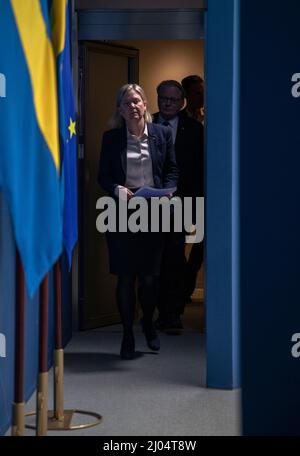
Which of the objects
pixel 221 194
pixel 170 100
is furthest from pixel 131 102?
pixel 221 194

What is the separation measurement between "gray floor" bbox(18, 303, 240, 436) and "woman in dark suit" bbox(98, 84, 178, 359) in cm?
29

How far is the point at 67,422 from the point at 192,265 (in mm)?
3048

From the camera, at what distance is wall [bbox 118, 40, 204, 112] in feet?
27.0

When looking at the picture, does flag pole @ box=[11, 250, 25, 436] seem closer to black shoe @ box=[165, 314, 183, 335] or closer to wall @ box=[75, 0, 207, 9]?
black shoe @ box=[165, 314, 183, 335]

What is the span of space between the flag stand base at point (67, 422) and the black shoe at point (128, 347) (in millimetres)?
1292

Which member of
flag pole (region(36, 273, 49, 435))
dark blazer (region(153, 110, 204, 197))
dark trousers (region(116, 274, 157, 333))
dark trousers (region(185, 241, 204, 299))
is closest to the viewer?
flag pole (region(36, 273, 49, 435))

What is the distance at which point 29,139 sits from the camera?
8.76 feet

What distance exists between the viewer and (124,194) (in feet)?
16.5

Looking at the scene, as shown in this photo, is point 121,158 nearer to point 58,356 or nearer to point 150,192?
point 150,192
